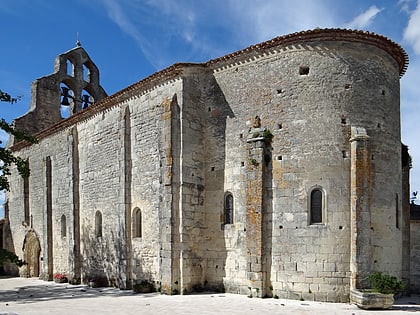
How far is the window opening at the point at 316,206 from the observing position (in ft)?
39.3

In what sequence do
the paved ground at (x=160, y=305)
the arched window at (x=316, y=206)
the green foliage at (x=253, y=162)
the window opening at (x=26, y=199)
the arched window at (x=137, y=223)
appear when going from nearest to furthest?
the paved ground at (x=160, y=305) < the arched window at (x=316, y=206) < the green foliage at (x=253, y=162) < the arched window at (x=137, y=223) < the window opening at (x=26, y=199)

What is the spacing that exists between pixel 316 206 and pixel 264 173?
6.05ft

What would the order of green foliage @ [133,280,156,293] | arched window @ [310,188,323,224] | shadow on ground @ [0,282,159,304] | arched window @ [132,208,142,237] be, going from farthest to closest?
Result: arched window @ [132,208,142,237], green foliage @ [133,280,156,293], shadow on ground @ [0,282,159,304], arched window @ [310,188,323,224]

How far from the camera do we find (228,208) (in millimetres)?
13766

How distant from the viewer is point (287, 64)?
12703mm

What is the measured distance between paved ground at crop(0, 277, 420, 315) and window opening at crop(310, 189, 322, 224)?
234cm

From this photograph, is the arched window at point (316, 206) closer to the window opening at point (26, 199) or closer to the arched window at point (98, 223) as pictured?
the arched window at point (98, 223)

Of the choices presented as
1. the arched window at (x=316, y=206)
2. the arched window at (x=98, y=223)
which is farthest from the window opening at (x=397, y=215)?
the arched window at (x=98, y=223)

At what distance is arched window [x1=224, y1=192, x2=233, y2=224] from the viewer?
1366cm

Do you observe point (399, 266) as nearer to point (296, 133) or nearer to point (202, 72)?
point (296, 133)

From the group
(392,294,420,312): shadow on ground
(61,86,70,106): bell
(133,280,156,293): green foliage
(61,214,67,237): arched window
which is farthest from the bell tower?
(392,294,420,312): shadow on ground

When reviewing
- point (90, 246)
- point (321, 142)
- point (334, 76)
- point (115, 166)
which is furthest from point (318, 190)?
point (90, 246)

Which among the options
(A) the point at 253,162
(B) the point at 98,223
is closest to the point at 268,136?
(A) the point at 253,162

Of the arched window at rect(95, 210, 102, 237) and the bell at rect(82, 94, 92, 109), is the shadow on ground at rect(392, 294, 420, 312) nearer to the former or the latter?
the arched window at rect(95, 210, 102, 237)
